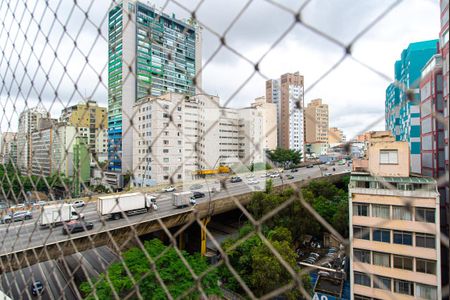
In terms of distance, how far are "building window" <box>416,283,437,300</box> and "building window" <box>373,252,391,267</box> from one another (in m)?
0.32

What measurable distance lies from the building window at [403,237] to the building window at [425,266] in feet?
0.71

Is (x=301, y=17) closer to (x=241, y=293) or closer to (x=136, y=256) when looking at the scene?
(x=136, y=256)

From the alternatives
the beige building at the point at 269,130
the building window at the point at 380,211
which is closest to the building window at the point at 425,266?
the building window at the point at 380,211

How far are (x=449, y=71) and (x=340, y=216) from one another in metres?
5.17

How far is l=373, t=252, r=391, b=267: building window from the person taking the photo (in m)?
2.93

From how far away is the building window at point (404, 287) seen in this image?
2819 mm

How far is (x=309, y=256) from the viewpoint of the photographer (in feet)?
16.8

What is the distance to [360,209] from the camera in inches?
122

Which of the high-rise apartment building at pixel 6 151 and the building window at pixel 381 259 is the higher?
the high-rise apartment building at pixel 6 151

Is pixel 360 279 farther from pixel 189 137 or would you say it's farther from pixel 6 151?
pixel 6 151

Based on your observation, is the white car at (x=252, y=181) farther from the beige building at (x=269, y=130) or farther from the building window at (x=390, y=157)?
the beige building at (x=269, y=130)

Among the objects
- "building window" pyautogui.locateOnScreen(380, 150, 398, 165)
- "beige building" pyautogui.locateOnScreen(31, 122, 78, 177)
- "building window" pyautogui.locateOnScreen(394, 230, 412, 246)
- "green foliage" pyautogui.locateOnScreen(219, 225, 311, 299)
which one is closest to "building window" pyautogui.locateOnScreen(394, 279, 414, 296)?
"building window" pyautogui.locateOnScreen(394, 230, 412, 246)

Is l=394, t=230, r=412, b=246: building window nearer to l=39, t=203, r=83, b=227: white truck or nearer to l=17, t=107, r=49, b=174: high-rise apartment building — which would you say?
l=39, t=203, r=83, b=227: white truck

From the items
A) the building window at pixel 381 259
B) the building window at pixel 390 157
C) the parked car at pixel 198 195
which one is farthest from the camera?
the parked car at pixel 198 195
